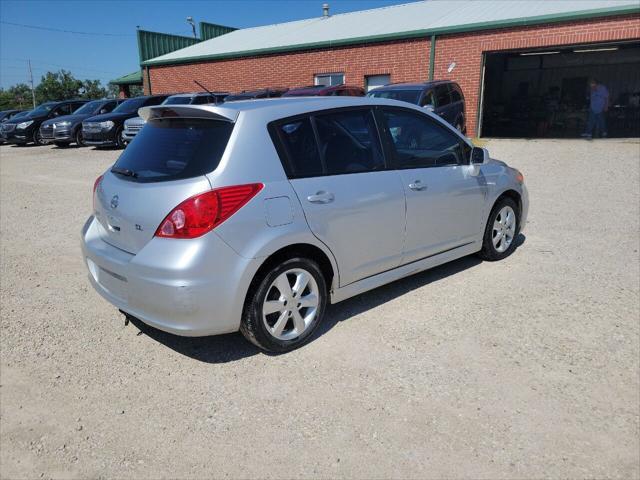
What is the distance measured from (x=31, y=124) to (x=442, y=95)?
15884 mm

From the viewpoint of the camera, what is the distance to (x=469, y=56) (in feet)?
53.6

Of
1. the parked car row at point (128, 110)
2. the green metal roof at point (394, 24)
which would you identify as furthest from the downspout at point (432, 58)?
the parked car row at point (128, 110)

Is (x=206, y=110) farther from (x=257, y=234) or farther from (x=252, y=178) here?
(x=257, y=234)

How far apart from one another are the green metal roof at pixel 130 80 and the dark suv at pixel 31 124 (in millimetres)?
10432

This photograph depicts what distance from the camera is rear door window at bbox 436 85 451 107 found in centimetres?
1320

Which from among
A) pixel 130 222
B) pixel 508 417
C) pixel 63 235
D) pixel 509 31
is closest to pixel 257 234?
pixel 130 222

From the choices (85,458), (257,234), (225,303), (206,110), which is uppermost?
(206,110)

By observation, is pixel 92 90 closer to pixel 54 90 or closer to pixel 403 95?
pixel 54 90

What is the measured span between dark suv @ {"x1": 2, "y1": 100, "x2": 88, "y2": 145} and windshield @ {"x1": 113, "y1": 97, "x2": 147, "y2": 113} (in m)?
4.12

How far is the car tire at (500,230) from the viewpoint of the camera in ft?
17.1

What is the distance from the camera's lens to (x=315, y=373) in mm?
3338

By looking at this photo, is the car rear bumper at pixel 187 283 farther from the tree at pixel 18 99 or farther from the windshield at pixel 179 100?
the tree at pixel 18 99

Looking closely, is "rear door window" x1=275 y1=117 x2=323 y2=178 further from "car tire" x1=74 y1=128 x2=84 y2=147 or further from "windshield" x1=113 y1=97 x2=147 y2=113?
"car tire" x1=74 y1=128 x2=84 y2=147

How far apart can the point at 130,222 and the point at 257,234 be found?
0.85 m
